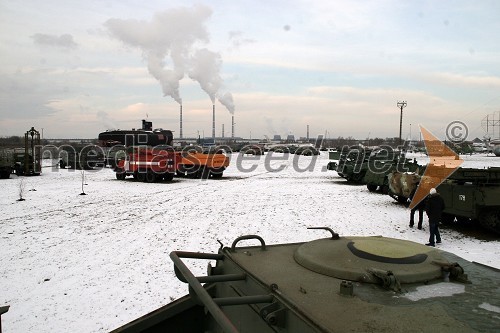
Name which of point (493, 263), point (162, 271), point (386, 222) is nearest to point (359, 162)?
point (386, 222)

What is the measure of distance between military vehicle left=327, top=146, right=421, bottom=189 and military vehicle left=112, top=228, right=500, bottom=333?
13903 mm

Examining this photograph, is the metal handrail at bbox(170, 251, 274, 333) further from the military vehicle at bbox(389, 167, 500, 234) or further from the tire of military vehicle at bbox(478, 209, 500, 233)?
the tire of military vehicle at bbox(478, 209, 500, 233)

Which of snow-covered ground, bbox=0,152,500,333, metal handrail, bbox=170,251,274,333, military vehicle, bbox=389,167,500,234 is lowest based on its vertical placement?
snow-covered ground, bbox=0,152,500,333

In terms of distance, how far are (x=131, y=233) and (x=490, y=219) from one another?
9117 mm

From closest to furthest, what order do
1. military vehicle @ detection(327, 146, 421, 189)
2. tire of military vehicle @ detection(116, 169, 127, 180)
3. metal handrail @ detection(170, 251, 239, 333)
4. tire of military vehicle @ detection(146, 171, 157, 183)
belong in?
metal handrail @ detection(170, 251, 239, 333), military vehicle @ detection(327, 146, 421, 189), tire of military vehicle @ detection(146, 171, 157, 183), tire of military vehicle @ detection(116, 169, 127, 180)

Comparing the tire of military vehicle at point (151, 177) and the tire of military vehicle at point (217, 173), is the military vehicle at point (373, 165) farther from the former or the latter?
the tire of military vehicle at point (151, 177)

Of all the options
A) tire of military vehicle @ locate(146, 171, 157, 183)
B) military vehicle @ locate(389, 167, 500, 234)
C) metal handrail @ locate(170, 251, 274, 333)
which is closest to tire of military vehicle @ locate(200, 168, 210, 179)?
tire of military vehicle @ locate(146, 171, 157, 183)

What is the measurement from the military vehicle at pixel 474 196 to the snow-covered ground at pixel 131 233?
2.24 feet

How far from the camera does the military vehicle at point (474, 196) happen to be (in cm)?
1011

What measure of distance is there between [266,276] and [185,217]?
30.7 ft

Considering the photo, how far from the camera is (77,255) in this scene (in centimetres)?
805

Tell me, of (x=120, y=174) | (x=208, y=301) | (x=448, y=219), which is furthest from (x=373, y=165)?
(x=208, y=301)

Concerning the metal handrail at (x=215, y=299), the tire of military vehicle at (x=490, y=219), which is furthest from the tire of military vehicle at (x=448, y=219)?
the metal handrail at (x=215, y=299)

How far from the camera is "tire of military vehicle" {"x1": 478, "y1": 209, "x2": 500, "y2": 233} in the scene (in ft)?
33.4
